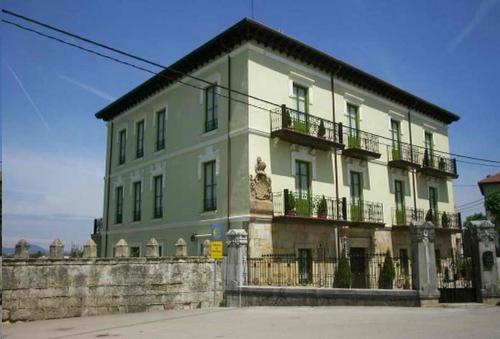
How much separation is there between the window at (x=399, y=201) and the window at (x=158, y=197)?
11772mm

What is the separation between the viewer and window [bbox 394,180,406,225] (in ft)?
78.2

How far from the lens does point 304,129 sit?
19172 millimetres

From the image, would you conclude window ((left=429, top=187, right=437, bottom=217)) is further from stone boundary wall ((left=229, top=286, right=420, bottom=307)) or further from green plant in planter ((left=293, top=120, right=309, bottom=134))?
stone boundary wall ((left=229, top=286, right=420, bottom=307))

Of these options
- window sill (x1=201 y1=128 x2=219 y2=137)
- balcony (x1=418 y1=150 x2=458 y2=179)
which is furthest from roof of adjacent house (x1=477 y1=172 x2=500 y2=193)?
window sill (x1=201 y1=128 x2=219 y2=137)

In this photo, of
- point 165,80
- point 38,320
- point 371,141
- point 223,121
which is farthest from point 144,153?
point 38,320

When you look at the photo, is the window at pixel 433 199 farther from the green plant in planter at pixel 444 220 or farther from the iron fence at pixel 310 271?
the iron fence at pixel 310 271

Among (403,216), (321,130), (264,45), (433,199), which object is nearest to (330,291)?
(321,130)

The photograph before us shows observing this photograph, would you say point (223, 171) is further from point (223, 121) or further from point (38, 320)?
point (38, 320)

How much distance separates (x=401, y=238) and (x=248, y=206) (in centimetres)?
1034

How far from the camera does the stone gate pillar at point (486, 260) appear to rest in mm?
13344

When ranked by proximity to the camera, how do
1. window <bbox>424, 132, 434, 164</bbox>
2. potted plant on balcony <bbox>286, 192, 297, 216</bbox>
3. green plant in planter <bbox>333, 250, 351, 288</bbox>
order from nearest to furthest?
green plant in planter <bbox>333, 250, 351, 288</bbox> → potted plant on balcony <bbox>286, 192, 297, 216</bbox> → window <bbox>424, 132, 434, 164</bbox>

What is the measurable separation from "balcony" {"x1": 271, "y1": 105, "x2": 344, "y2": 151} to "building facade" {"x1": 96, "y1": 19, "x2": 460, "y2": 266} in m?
0.06

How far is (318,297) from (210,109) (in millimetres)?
9801

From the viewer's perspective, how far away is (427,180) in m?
26.7
